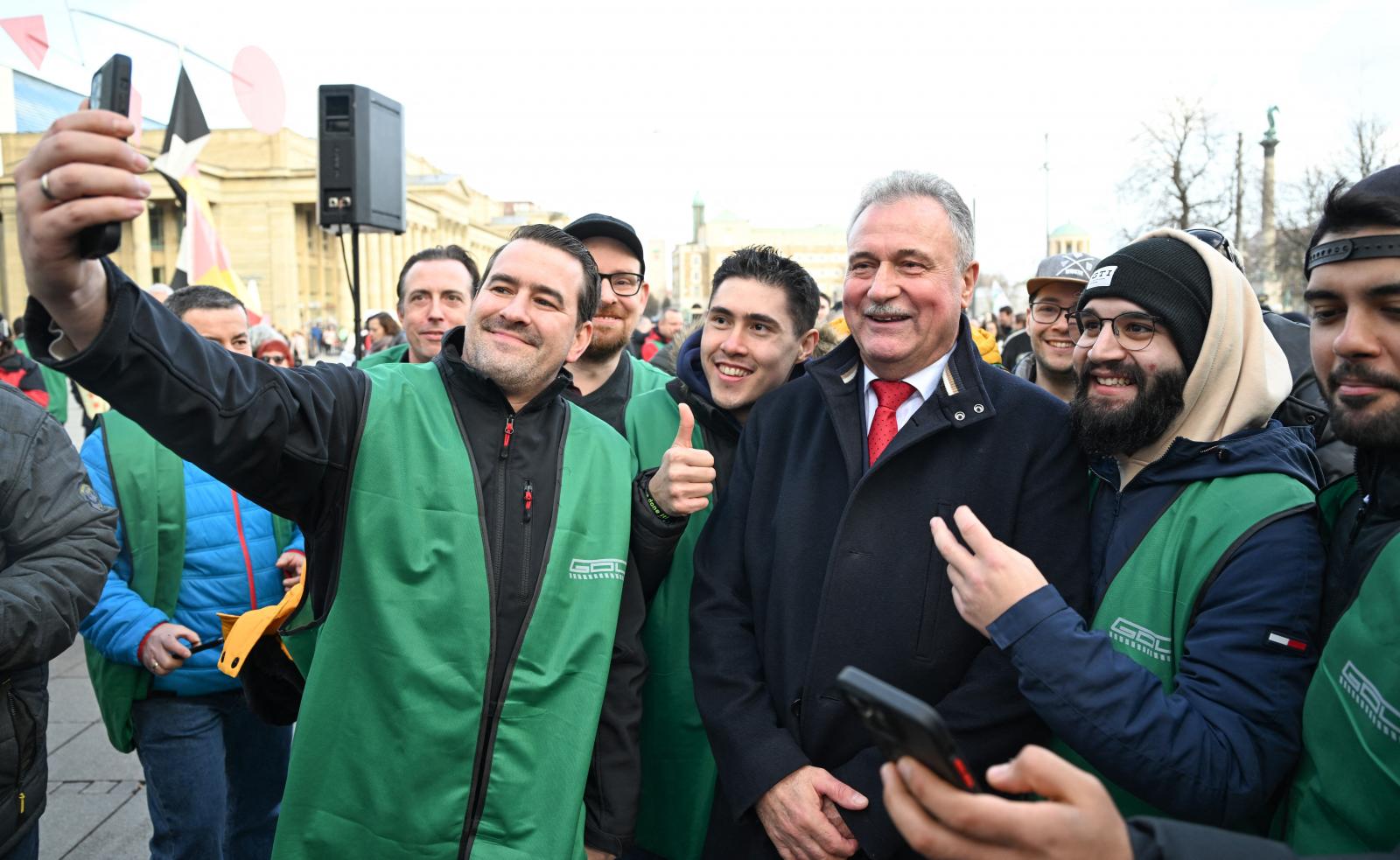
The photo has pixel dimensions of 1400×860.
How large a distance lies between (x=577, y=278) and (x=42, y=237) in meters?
1.54

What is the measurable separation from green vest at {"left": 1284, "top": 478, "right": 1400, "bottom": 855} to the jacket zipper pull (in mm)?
1854

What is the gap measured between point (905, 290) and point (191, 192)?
7.61 metres

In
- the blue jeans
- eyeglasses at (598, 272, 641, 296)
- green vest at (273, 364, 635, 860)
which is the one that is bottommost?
the blue jeans

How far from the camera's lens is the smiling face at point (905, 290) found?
8.06 ft

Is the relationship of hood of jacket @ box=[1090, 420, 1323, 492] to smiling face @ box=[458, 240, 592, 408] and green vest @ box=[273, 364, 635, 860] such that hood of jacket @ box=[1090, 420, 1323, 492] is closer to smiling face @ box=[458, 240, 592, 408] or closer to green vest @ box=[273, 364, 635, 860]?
green vest @ box=[273, 364, 635, 860]

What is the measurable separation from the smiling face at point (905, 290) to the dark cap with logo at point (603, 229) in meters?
1.79

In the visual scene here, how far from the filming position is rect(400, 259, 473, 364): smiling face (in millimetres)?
4871

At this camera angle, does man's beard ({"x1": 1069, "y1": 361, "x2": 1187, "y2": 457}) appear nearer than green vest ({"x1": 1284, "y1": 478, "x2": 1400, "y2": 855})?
No

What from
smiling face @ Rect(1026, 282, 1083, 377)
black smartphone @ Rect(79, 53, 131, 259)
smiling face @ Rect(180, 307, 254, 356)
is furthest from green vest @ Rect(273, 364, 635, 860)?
smiling face @ Rect(1026, 282, 1083, 377)

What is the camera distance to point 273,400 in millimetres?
2016

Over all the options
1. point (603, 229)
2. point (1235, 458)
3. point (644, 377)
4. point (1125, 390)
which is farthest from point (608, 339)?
point (1235, 458)

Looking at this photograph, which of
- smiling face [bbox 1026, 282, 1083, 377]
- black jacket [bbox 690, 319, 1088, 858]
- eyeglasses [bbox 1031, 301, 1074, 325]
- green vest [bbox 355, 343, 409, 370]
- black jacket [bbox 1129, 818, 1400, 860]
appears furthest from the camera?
green vest [bbox 355, 343, 409, 370]

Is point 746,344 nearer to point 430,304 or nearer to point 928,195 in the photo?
point 928,195

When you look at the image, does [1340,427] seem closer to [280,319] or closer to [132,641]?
[132,641]
